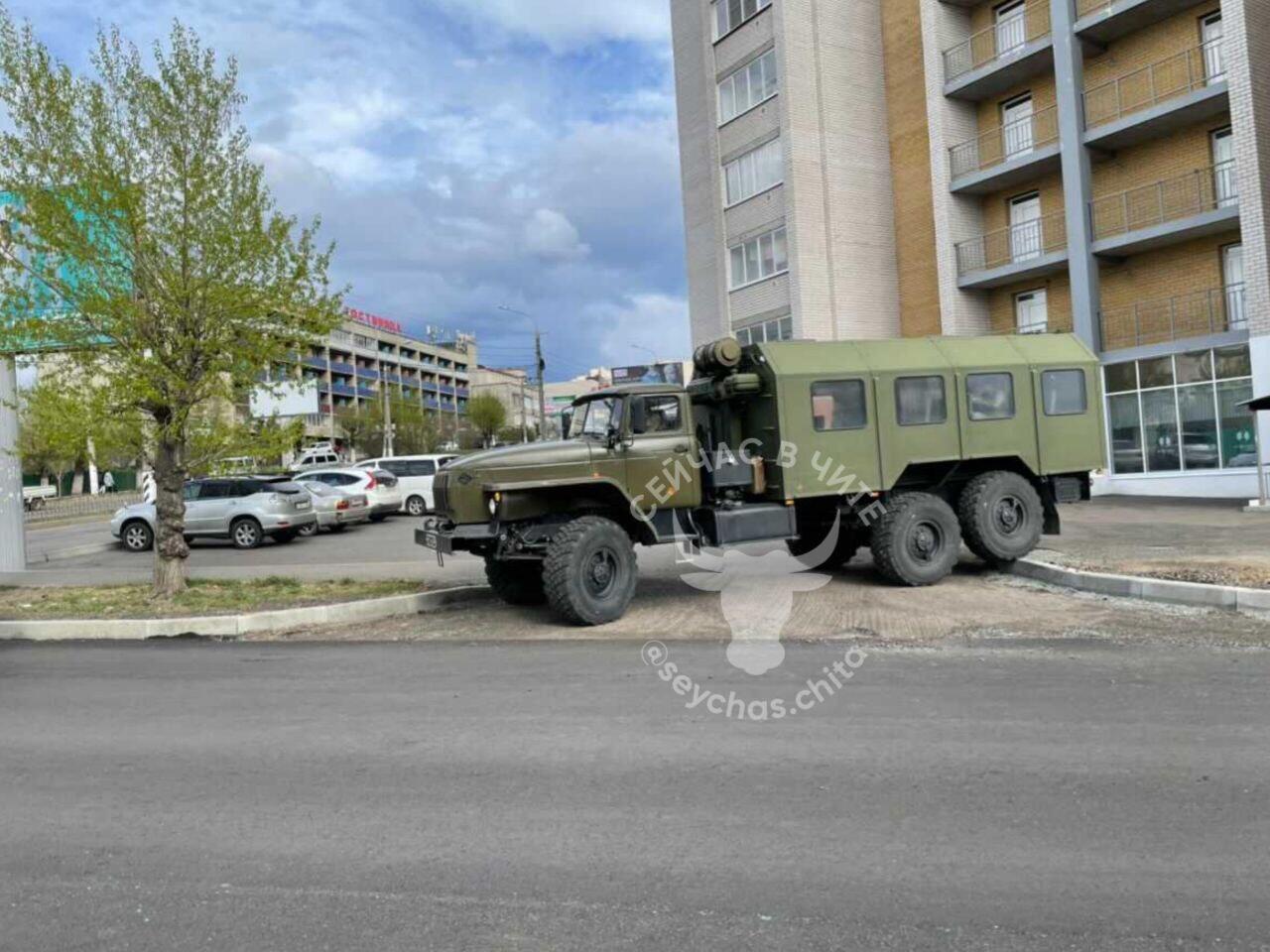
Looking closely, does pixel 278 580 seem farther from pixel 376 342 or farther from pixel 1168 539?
pixel 376 342

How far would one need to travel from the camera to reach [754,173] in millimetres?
31141

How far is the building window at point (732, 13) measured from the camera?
102 ft

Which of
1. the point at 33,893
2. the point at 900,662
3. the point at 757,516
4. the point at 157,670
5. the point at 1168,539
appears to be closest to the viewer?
the point at 33,893

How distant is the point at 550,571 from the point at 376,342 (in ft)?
352

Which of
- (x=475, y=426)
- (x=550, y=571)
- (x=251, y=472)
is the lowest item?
(x=550, y=571)

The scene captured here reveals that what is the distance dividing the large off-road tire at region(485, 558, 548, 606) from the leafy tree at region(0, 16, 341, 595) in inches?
160

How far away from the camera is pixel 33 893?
3.79 meters

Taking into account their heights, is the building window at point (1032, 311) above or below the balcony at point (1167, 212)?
below

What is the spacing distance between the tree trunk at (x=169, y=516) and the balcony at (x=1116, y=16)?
23.3m

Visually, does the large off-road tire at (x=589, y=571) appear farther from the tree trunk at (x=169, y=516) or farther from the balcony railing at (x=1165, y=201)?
the balcony railing at (x=1165, y=201)

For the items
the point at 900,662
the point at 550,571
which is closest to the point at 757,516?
the point at 550,571

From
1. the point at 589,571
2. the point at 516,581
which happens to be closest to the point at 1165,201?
the point at 516,581

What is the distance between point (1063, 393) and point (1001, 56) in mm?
18790

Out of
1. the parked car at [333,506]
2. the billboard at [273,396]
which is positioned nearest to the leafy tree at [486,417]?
the parked car at [333,506]
